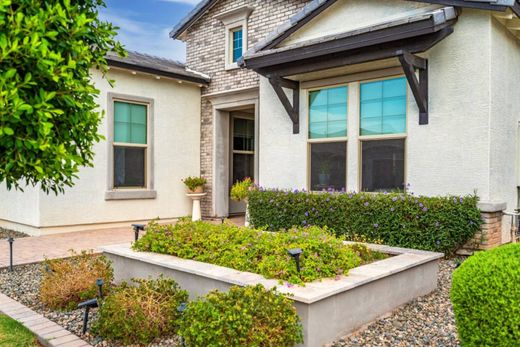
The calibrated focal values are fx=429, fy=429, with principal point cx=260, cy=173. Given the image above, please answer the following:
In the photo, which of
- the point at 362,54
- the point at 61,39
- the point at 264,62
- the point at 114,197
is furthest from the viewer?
the point at 114,197

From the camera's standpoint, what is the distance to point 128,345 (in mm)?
3738

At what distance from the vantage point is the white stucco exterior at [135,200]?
9.89 meters

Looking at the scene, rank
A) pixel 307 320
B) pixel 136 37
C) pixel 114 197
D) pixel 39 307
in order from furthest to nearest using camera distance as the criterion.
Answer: pixel 136 37
pixel 114 197
pixel 39 307
pixel 307 320

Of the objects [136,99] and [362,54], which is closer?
[362,54]

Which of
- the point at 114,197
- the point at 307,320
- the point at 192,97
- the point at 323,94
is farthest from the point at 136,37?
the point at 307,320

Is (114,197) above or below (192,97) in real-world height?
below

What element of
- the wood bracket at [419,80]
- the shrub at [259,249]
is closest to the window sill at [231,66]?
the wood bracket at [419,80]

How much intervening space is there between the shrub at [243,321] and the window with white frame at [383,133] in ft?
16.9

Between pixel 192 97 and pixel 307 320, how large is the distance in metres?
9.80

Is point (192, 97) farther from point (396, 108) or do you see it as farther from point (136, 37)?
point (136, 37)

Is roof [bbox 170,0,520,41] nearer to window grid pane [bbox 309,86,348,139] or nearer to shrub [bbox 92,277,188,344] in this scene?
window grid pane [bbox 309,86,348,139]

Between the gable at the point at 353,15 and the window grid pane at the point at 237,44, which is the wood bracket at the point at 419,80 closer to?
the gable at the point at 353,15

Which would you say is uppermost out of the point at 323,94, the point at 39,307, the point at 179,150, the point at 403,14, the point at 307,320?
the point at 403,14

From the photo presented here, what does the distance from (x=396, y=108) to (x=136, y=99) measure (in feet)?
21.2
